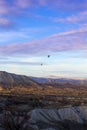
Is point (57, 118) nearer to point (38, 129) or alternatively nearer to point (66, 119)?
point (66, 119)

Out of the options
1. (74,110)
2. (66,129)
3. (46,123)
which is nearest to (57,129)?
(66,129)

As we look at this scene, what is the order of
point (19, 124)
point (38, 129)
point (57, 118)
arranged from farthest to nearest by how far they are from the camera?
point (57, 118)
point (38, 129)
point (19, 124)

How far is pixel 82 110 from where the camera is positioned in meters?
49.9

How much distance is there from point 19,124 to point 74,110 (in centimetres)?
2620

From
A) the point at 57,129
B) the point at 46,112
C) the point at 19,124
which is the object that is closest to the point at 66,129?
the point at 57,129

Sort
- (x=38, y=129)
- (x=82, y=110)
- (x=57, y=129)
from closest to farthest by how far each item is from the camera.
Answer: (x=38, y=129), (x=57, y=129), (x=82, y=110)

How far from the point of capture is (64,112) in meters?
48.2

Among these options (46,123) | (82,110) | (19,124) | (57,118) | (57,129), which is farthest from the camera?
(82,110)

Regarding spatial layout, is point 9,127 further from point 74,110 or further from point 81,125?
point 74,110

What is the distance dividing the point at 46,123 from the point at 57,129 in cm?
494

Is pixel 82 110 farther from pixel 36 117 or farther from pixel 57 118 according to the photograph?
pixel 36 117

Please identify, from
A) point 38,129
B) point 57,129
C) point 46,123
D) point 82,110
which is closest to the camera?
point 38,129

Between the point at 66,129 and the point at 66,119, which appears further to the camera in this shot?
the point at 66,119

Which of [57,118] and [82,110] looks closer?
[57,118]
